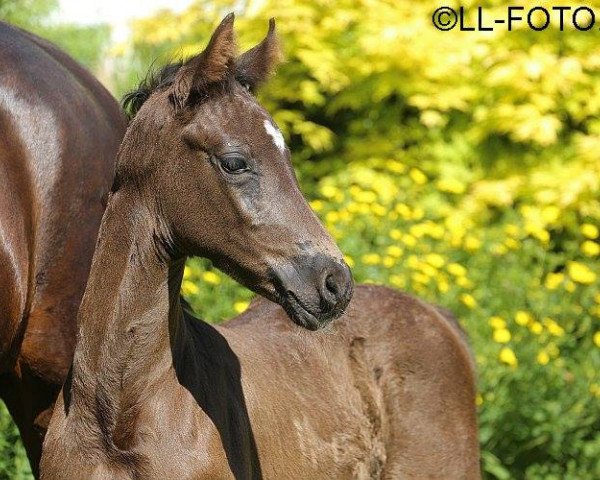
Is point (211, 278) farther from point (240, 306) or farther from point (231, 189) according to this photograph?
point (231, 189)

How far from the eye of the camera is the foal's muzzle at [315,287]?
272cm

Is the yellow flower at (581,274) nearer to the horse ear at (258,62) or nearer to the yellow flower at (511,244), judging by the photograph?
the yellow flower at (511,244)

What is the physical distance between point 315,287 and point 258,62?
0.71 meters

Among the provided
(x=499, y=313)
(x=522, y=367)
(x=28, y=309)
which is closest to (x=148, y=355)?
(x=28, y=309)

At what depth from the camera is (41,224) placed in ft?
11.5

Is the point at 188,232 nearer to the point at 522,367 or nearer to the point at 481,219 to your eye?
the point at 522,367

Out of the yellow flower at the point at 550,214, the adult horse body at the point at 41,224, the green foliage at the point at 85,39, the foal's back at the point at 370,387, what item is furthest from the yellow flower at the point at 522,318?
the green foliage at the point at 85,39

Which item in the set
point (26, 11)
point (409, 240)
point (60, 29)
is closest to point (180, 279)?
point (409, 240)

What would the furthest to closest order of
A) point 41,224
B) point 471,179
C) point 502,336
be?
point 471,179
point 502,336
point 41,224

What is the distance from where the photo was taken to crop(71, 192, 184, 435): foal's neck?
117 inches

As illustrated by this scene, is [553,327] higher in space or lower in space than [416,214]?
lower

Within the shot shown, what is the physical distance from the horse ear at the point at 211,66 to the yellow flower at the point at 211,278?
2903 millimetres

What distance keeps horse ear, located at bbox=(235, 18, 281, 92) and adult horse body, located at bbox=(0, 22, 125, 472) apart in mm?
802

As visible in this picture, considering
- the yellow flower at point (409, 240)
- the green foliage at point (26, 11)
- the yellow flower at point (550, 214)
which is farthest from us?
the green foliage at point (26, 11)
